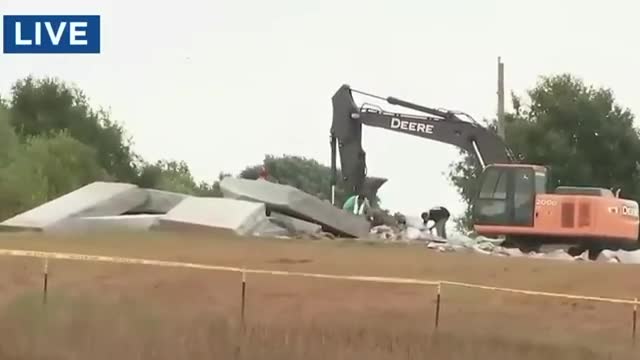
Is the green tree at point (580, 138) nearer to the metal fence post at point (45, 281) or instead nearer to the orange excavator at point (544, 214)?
the orange excavator at point (544, 214)

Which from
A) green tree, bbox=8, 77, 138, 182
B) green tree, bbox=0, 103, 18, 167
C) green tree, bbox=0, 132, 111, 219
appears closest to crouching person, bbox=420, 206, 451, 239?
green tree, bbox=0, 132, 111, 219

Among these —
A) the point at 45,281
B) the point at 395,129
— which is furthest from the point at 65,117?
the point at 45,281

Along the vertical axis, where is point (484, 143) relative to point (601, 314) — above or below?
above

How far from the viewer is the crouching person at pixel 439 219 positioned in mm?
33906

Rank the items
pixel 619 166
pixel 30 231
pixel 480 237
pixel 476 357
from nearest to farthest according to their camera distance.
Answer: pixel 476 357 < pixel 30 231 < pixel 480 237 < pixel 619 166

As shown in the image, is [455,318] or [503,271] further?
[503,271]

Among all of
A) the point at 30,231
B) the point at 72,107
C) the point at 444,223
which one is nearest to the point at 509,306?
the point at 30,231

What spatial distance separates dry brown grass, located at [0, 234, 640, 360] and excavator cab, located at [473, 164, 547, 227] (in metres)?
5.56

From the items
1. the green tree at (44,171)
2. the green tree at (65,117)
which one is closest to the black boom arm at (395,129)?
the green tree at (44,171)

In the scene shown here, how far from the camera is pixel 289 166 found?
11500 centimetres

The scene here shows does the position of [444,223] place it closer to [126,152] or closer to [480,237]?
[480,237]

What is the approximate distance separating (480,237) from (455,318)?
1907cm

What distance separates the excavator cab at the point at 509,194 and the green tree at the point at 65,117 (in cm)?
4116

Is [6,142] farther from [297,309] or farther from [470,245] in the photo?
[297,309]
